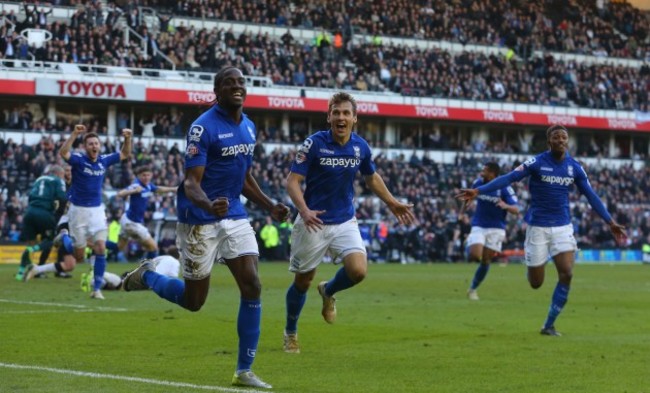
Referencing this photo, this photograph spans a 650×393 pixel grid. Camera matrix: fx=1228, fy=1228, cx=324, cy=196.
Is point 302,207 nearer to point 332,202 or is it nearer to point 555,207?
point 332,202

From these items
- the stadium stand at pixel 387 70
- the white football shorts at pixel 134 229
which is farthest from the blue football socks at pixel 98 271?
the stadium stand at pixel 387 70

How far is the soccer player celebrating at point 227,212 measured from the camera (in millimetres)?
10375

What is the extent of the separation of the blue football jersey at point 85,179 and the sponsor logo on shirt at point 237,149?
1069 centimetres

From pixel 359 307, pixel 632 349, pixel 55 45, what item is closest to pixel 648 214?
pixel 55 45

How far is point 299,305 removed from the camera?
13219mm

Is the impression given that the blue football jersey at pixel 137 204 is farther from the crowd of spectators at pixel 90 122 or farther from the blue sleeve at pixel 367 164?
the crowd of spectators at pixel 90 122

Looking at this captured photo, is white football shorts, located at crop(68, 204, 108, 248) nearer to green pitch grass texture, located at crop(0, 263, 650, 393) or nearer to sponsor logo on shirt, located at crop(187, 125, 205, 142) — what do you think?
green pitch grass texture, located at crop(0, 263, 650, 393)

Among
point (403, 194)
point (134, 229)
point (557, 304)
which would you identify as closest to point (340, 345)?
point (557, 304)

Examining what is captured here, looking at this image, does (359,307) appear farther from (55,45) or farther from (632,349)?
(55,45)

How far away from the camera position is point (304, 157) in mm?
12805

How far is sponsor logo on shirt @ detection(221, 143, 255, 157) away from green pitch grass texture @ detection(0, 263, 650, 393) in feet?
6.43

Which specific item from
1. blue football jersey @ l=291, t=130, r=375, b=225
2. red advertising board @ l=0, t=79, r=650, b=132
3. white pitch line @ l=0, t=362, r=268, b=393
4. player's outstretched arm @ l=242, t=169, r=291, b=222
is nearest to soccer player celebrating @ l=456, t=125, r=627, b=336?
blue football jersey @ l=291, t=130, r=375, b=225

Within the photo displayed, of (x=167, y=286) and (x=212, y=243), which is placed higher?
(x=212, y=243)

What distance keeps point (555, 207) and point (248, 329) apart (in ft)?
25.3
